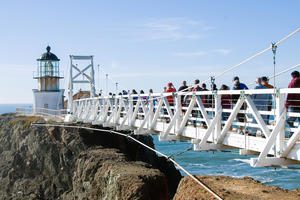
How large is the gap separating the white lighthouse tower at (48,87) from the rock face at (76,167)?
A: 8.23 metres

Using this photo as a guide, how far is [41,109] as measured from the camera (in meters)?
39.9

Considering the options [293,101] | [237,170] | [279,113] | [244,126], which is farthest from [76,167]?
[237,170]

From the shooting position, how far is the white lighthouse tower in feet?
134

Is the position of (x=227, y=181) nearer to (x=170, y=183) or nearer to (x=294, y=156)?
(x=294, y=156)

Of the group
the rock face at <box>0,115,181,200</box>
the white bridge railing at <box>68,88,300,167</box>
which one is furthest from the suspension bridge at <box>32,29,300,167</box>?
the rock face at <box>0,115,181,200</box>

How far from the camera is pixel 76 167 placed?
23.5 metres

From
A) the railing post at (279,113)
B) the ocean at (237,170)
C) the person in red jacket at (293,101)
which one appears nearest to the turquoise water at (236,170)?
the ocean at (237,170)

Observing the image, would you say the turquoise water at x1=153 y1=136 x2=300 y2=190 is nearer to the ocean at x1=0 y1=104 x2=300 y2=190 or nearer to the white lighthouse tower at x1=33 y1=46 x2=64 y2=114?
the ocean at x1=0 y1=104 x2=300 y2=190

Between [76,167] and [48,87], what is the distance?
1882cm

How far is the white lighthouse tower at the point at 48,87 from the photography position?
1609 inches

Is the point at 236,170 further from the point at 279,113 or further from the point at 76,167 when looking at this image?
the point at 279,113

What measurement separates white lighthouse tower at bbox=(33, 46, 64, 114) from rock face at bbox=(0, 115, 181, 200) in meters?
8.23

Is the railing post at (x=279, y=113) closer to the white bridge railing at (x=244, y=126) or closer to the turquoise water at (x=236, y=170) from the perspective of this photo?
the white bridge railing at (x=244, y=126)

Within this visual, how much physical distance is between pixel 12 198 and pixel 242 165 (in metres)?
22.7
